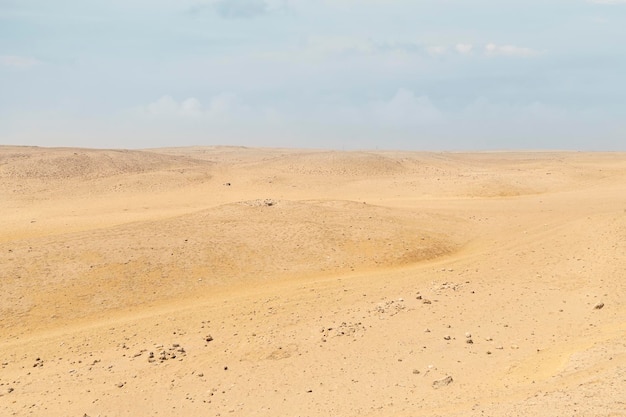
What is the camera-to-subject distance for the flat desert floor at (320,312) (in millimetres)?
8398

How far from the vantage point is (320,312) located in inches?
477

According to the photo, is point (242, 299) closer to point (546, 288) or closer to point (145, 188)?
point (546, 288)

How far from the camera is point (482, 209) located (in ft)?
75.0

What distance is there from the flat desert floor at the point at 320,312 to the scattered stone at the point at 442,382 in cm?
3

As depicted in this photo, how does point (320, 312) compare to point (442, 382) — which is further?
point (320, 312)

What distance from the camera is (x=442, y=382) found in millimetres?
8422

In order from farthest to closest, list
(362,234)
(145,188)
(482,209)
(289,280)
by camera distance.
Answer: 1. (145,188)
2. (482,209)
3. (362,234)
4. (289,280)

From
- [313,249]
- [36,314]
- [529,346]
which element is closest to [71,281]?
[36,314]

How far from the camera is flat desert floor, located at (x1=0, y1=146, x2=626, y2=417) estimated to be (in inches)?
331

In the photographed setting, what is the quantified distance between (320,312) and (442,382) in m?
4.06

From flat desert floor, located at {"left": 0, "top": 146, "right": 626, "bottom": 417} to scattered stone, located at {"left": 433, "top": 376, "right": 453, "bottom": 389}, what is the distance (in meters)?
0.03

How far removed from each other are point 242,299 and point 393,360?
4.60 m

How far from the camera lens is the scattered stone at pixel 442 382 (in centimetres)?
837

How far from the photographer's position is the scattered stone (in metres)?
8.37
